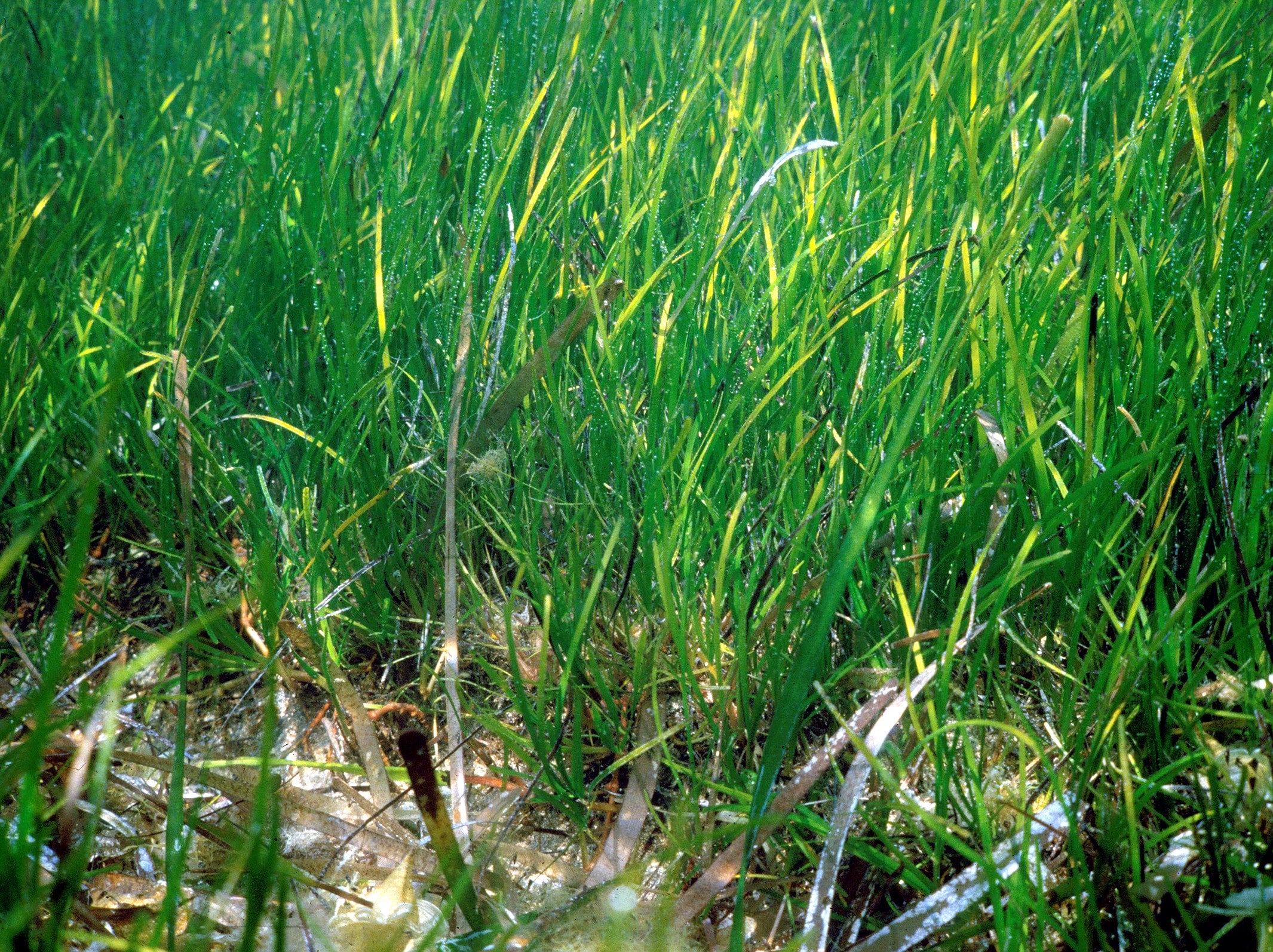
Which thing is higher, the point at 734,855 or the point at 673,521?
the point at 673,521

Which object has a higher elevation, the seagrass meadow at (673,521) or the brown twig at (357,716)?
the seagrass meadow at (673,521)

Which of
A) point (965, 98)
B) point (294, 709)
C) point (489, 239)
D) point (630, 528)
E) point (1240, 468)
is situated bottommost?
point (294, 709)

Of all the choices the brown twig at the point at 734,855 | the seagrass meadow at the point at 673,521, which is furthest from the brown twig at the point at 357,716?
the brown twig at the point at 734,855

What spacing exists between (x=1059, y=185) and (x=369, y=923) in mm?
1261

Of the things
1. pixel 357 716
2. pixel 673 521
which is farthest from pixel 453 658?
pixel 673 521

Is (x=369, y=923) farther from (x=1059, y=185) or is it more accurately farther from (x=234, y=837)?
(x=1059, y=185)

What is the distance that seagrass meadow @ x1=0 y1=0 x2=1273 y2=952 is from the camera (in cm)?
67

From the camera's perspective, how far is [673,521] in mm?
877

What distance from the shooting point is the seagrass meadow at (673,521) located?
0.67m

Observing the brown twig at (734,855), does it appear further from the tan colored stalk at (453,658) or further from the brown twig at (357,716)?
the brown twig at (357,716)

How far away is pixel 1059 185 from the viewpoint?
1.24 metres

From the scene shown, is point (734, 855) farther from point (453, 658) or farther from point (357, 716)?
point (357, 716)

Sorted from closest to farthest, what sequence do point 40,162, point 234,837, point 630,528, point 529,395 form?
point 234,837 → point 630,528 → point 529,395 → point 40,162

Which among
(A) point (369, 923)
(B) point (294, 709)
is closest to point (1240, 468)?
→ (A) point (369, 923)
